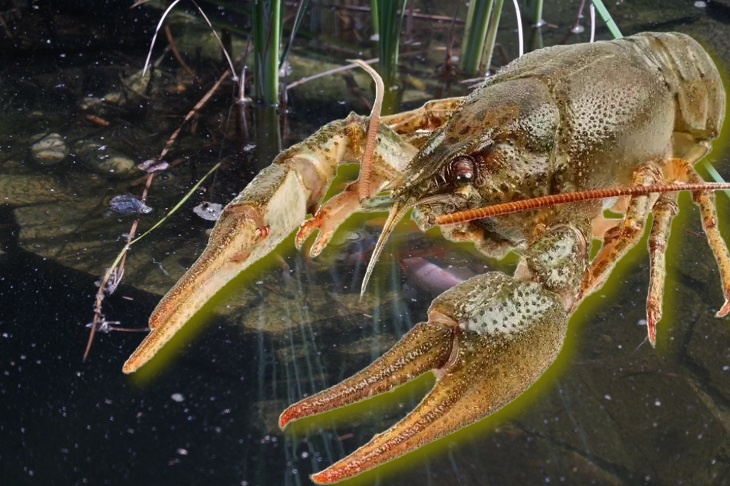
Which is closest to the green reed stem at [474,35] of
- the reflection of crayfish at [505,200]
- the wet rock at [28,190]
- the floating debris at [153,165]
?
the reflection of crayfish at [505,200]

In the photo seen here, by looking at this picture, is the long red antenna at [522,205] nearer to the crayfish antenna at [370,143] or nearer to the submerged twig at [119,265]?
the crayfish antenna at [370,143]

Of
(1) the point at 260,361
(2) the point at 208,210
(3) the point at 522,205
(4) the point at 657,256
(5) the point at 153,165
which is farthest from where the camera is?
(5) the point at 153,165

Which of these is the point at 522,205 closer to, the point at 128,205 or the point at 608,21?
the point at 608,21

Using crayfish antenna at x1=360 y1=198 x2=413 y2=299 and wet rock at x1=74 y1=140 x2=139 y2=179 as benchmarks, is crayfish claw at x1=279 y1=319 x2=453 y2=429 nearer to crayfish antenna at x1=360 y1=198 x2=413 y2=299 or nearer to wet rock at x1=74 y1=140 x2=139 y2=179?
crayfish antenna at x1=360 y1=198 x2=413 y2=299

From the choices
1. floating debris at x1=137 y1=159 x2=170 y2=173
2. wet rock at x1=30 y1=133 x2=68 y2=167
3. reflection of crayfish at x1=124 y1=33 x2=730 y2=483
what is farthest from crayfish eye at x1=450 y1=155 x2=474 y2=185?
wet rock at x1=30 y1=133 x2=68 y2=167

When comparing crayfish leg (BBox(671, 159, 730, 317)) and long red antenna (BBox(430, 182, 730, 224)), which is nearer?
long red antenna (BBox(430, 182, 730, 224))

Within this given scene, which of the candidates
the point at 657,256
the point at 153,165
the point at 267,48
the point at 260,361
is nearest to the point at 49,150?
the point at 153,165

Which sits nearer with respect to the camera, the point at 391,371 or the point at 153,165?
the point at 391,371
